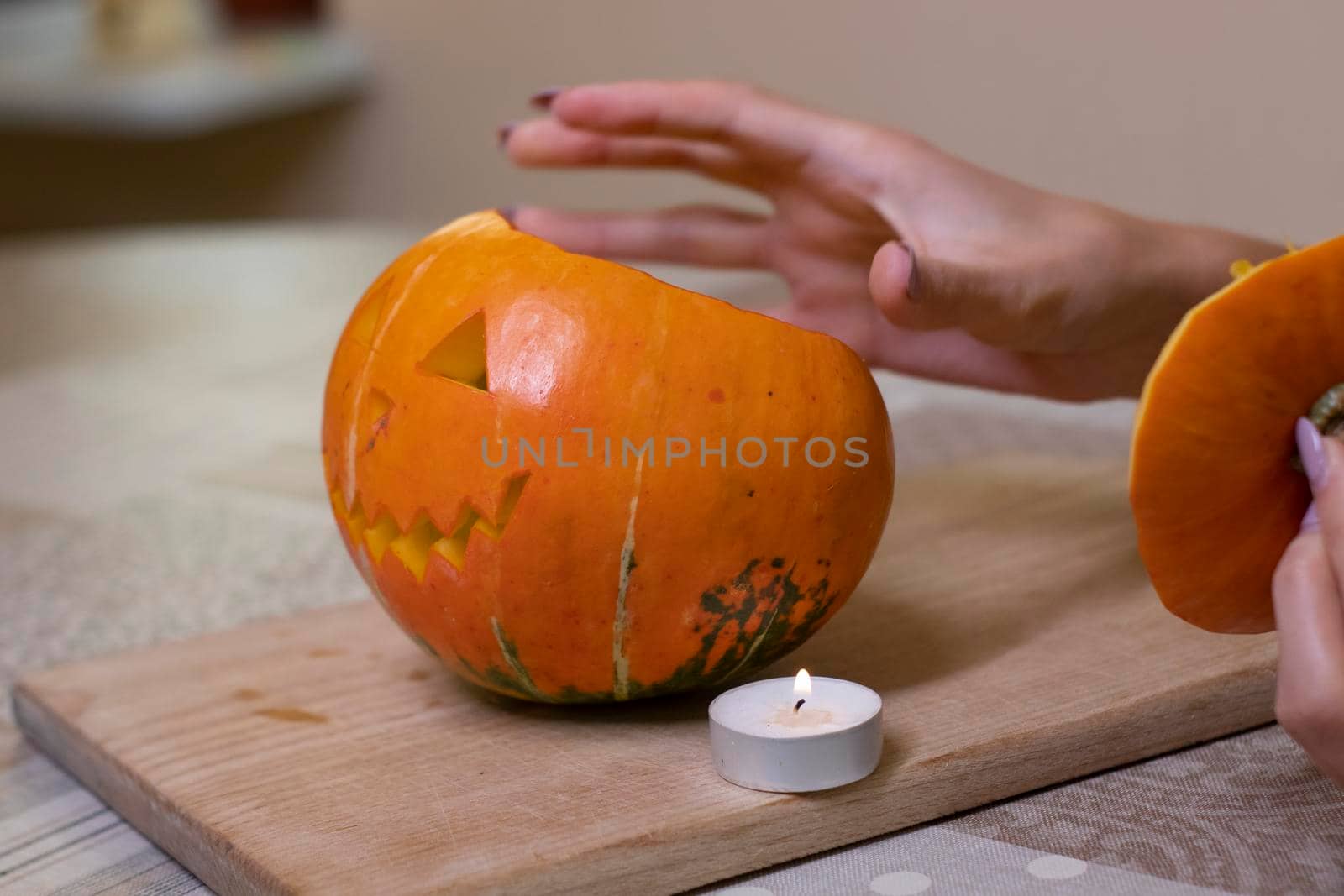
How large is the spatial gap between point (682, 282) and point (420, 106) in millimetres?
1765

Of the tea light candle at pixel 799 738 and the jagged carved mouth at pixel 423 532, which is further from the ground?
the jagged carved mouth at pixel 423 532

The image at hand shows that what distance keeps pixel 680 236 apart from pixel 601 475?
1.90ft

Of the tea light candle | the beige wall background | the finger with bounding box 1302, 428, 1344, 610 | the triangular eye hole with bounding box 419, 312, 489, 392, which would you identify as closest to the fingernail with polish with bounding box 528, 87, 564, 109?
the triangular eye hole with bounding box 419, 312, 489, 392

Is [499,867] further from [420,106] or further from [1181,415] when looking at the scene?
[420,106]

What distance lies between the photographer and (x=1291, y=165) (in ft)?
7.36

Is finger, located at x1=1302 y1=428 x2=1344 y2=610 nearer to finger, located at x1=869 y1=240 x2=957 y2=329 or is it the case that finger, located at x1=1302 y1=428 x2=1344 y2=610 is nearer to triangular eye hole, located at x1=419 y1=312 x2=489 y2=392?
finger, located at x1=869 y1=240 x2=957 y2=329

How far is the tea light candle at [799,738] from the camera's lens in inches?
27.9

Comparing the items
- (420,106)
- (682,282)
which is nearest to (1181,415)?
(682,282)

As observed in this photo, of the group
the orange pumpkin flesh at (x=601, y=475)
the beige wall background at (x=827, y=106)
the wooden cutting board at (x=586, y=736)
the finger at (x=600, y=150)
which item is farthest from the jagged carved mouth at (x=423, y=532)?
the beige wall background at (x=827, y=106)

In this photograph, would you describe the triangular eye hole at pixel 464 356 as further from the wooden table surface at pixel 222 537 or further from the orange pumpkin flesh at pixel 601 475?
the wooden table surface at pixel 222 537

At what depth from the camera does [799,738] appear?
2.31ft

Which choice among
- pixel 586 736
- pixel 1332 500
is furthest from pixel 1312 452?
pixel 586 736

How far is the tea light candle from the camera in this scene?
0.71 m

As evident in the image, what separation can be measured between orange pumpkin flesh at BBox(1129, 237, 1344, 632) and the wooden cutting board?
5.0 inches
